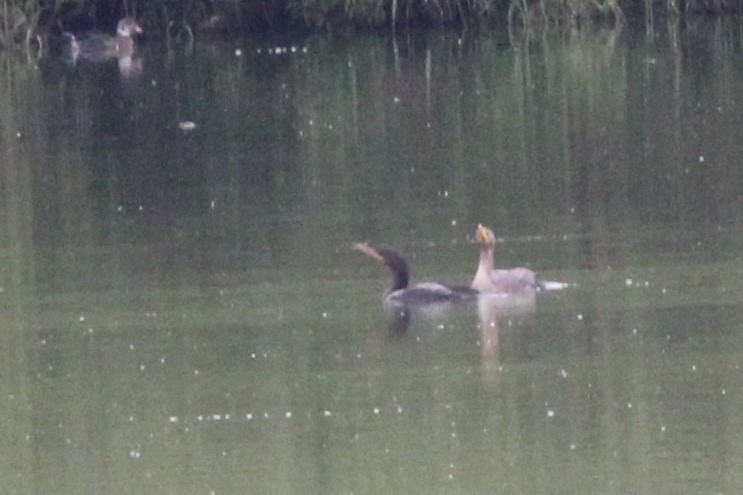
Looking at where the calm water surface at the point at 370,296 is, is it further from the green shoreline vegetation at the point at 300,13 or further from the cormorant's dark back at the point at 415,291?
the green shoreline vegetation at the point at 300,13

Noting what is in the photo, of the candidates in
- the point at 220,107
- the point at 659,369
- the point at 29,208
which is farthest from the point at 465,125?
the point at 659,369

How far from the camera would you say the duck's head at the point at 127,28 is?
31938mm

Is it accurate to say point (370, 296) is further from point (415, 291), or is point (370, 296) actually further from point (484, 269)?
point (484, 269)

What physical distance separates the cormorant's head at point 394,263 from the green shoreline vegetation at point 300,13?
1949 centimetres

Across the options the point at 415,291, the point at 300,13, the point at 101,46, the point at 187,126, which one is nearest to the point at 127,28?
the point at 101,46

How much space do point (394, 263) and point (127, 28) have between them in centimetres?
2058

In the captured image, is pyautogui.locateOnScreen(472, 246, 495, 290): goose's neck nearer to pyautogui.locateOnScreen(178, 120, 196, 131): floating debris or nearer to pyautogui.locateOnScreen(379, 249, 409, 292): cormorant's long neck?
pyautogui.locateOnScreen(379, 249, 409, 292): cormorant's long neck

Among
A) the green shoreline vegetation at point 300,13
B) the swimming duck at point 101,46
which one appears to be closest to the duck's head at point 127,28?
the swimming duck at point 101,46

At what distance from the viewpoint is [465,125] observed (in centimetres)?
2062

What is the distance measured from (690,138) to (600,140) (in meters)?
0.77

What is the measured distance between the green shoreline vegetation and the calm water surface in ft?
26.0

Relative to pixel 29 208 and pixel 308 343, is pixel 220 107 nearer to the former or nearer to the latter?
pixel 29 208

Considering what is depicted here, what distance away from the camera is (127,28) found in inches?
1267

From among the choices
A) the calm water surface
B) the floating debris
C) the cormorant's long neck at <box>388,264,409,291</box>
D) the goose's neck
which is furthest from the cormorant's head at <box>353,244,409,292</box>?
the floating debris
